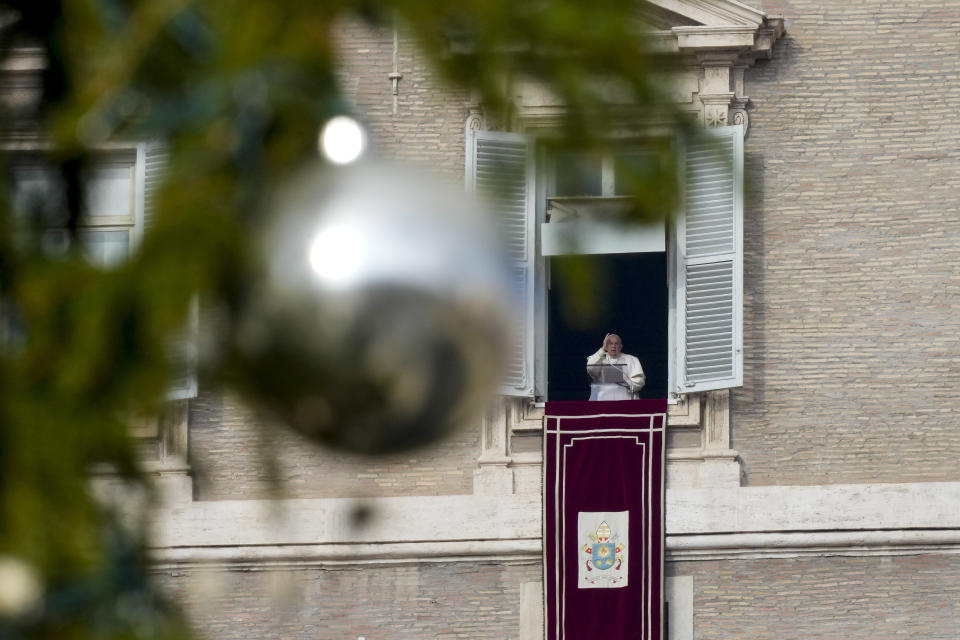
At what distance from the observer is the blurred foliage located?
2635 millimetres

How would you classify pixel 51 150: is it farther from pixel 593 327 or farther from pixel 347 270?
pixel 593 327

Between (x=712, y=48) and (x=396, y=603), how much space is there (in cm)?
402

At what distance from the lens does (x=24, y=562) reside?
2.51 meters

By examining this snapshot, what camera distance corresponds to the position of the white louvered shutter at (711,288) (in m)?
13.1

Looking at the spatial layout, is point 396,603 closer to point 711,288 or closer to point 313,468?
point 313,468

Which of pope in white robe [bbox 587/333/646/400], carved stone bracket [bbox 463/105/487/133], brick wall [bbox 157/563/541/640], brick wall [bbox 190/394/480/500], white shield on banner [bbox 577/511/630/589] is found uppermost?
carved stone bracket [bbox 463/105/487/133]

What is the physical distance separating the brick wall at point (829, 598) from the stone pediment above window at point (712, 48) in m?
2.83

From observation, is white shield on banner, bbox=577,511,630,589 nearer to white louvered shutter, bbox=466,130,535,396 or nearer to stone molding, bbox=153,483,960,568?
stone molding, bbox=153,483,960,568

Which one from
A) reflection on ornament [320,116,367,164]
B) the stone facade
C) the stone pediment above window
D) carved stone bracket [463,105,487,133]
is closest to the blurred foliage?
reflection on ornament [320,116,367,164]

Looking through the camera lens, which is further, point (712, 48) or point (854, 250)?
point (712, 48)

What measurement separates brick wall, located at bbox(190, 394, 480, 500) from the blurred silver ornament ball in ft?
32.7

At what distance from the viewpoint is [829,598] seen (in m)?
12.8

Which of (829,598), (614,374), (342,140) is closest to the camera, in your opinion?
(342,140)

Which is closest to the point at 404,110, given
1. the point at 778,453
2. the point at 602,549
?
the point at 602,549
